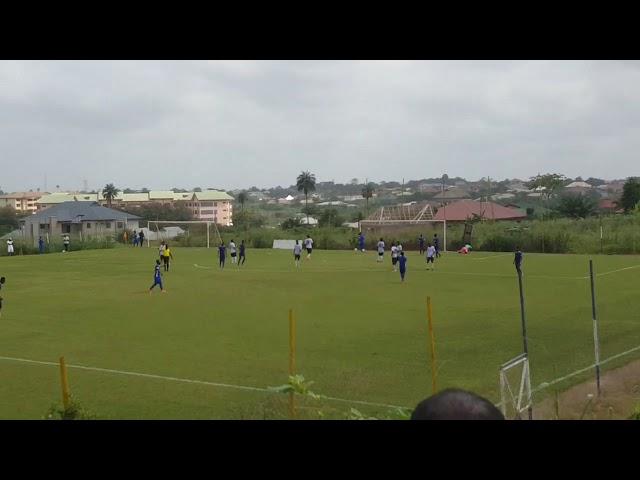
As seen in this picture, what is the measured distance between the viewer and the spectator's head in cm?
361

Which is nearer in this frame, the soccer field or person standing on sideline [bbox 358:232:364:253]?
the soccer field

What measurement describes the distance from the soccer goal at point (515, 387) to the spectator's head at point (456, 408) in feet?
22.2

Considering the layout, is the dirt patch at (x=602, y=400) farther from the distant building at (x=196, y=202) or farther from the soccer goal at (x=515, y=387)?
the distant building at (x=196, y=202)

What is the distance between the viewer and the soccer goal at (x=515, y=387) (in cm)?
1035

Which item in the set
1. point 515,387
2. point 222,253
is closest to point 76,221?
point 222,253

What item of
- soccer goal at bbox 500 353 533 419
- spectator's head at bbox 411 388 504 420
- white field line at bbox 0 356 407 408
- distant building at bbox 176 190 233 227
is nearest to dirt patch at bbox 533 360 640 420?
soccer goal at bbox 500 353 533 419

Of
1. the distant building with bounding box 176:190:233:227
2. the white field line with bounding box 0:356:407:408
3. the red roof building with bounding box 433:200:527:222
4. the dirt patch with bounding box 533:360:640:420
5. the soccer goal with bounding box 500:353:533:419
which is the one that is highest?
the distant building with bounding box 176:190:233:227

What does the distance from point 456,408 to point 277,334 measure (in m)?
16.9

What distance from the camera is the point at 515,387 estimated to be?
37.4ft

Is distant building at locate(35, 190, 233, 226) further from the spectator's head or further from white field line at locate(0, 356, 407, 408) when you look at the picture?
the spectator's head

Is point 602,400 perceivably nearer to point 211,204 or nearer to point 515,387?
point 515,387

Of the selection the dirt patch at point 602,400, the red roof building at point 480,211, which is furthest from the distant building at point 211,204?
the dirt patch at point 602,400

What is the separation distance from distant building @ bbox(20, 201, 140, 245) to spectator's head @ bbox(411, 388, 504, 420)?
79.2m
